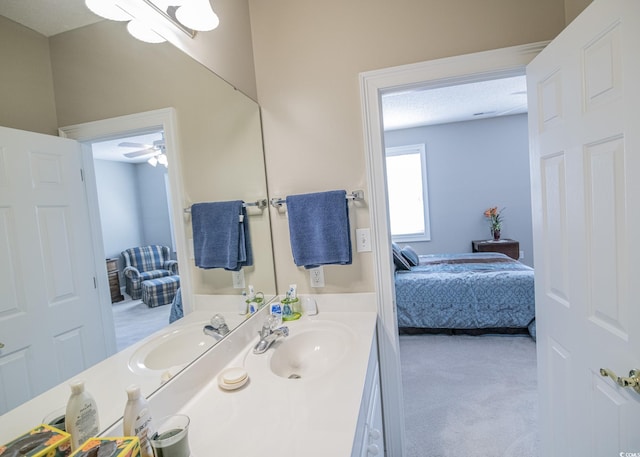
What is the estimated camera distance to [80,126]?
0.76m

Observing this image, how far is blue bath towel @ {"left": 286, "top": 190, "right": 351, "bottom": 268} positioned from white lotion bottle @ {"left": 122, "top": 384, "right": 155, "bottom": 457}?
98cm

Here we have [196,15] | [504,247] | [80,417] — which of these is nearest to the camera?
[80,417]

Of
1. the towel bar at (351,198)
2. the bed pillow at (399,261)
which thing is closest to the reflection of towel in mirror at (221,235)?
the towel bar at (351,198)

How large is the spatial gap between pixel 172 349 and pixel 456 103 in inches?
174

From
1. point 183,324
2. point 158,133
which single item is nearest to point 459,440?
point 183,324

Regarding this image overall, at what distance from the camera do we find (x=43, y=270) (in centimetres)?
67

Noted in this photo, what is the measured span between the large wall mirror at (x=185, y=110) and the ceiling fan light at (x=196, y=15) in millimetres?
121

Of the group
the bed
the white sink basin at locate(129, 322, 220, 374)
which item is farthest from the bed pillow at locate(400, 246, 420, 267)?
the white sink basin at locate(129, 322, 220, 374)

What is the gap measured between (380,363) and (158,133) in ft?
4.83

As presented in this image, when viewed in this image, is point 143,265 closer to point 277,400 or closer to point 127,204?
point 127,204

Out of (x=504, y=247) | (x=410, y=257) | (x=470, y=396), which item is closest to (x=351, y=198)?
(x=470, y=396)

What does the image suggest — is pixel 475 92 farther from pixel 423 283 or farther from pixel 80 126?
pixel 80 126

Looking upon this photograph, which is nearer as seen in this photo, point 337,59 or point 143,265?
point 143,265

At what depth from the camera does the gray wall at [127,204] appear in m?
0.81
